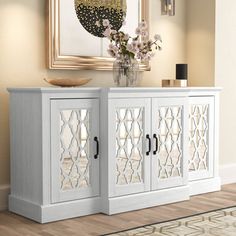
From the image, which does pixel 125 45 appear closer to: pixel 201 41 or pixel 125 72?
pixel 125 72

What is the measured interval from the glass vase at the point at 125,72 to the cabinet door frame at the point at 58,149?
393 mm

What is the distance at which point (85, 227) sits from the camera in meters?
3.48

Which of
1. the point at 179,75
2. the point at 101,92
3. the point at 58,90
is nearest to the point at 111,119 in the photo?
the point at 101,92

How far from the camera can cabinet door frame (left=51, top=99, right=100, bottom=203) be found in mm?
3598

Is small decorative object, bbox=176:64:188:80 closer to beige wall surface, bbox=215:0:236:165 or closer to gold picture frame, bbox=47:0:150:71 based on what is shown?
beige wall surface, bbox=215:0:236:165

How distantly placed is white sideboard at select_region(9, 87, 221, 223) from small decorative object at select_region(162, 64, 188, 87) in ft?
1.22

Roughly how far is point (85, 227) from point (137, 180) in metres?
0.66

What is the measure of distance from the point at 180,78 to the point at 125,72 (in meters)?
0.71

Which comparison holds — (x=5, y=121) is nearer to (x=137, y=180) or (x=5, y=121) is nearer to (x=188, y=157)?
(x=137, y=180)

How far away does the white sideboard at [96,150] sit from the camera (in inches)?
142

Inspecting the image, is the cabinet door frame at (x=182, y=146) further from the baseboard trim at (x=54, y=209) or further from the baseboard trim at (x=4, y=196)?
the baseboard trim at (x=4, y=196)

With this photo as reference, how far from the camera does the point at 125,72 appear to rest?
13.5 feet
